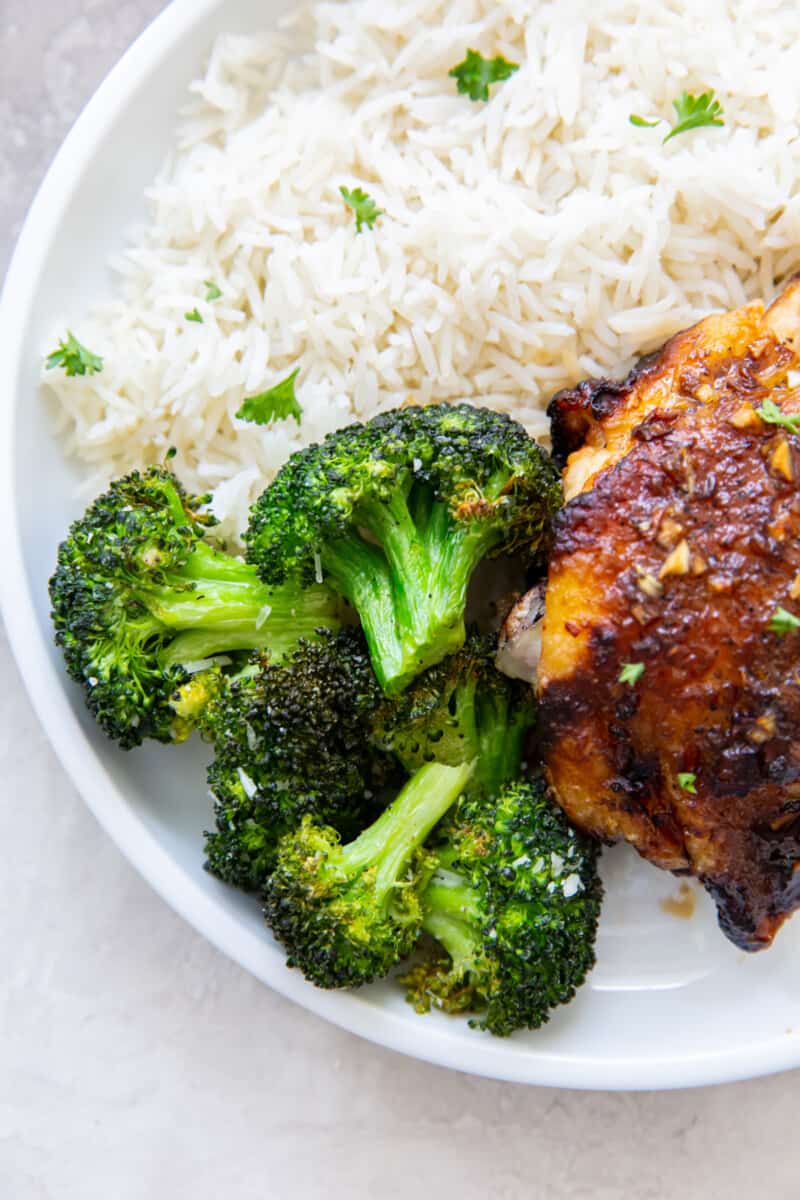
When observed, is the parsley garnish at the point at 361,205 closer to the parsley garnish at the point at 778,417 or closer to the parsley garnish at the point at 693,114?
the parsley garnish at the point at 693,114

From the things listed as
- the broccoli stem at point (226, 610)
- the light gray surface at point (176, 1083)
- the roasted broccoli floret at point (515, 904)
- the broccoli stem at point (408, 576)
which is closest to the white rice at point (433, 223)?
the broccoli stem at point (226, 610)

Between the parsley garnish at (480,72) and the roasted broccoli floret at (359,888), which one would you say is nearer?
the roasted broccoli floret at (359,888)

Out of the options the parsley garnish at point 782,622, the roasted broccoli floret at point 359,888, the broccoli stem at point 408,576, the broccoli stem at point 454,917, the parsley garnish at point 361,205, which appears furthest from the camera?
the parsley garnish at point 361,205

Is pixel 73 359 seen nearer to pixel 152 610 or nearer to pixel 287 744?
pixel 152 610

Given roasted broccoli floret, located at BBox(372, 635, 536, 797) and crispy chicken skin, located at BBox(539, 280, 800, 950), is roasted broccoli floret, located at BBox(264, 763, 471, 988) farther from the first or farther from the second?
crispy chicken skin, located at BBox(539, 280, 800, 950)

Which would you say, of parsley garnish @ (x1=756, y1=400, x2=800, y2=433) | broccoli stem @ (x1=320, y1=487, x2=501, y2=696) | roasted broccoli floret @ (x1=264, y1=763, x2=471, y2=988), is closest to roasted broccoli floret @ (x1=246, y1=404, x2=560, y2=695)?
broccoli stem @ (x1=320, y1=487, x2=501, y2=696)

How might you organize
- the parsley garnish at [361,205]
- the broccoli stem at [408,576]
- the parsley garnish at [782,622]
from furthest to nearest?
the parsley garnish at [361,205] < the broccoli stem at [408,576] < the parsley garnish at [782,622]
